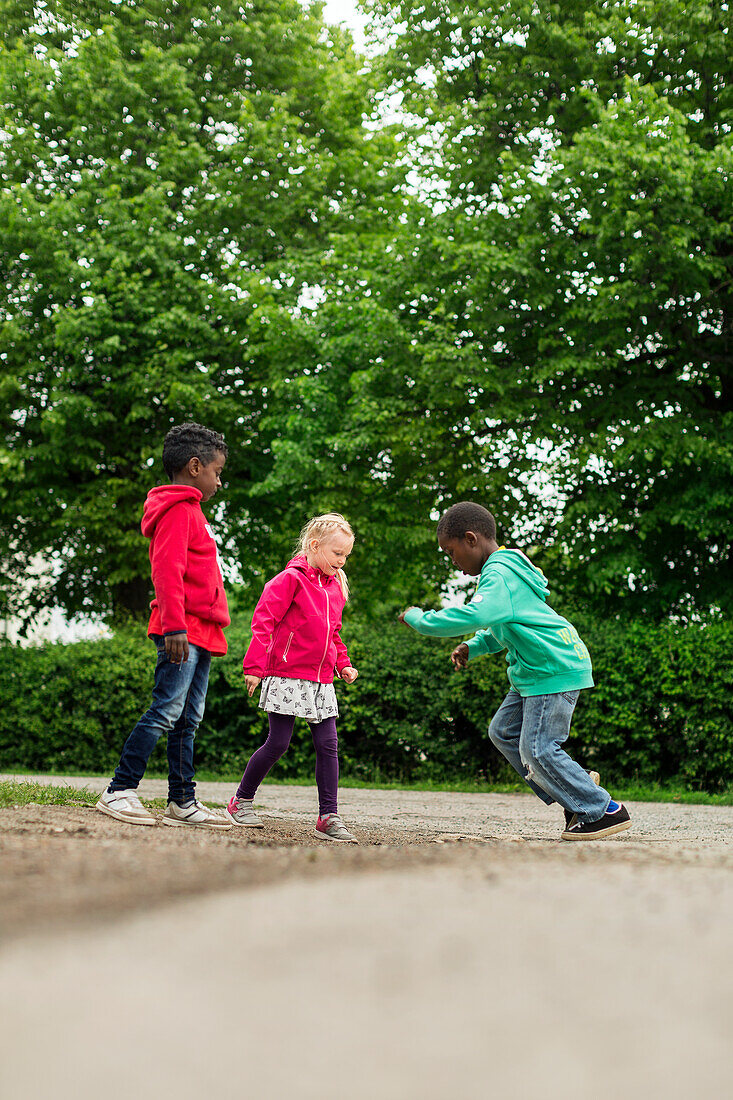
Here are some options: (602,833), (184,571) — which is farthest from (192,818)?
(602,833)

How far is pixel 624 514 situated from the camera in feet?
38.1

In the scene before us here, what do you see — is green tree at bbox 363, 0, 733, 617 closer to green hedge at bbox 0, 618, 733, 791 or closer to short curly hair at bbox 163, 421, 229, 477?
green hedge at bbox 0, 618, 733, 791

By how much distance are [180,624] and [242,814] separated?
1093 millimetres

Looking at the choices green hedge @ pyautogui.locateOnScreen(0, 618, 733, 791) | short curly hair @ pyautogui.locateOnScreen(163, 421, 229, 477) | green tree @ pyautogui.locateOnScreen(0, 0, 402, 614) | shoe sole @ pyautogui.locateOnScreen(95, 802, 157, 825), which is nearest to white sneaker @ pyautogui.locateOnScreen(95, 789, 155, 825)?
shoe sole @ pyautogui.locateOnScreen(95, 802, 157, 825)

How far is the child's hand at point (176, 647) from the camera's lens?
4961 millimetres

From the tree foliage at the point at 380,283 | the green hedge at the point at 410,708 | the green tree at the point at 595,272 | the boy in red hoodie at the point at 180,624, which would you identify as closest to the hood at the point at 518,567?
the boy in red hoodie at the point at 180,624

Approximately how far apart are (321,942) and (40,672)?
398 inches

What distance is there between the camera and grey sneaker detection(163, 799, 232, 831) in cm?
512

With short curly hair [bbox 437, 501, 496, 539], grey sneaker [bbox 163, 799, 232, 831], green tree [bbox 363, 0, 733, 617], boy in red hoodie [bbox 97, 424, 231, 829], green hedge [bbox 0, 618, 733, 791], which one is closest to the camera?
boy in red hoodie [bbox 97, 424, 231, 829]

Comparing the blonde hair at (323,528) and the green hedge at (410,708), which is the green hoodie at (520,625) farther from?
the green hedge at (410,708)

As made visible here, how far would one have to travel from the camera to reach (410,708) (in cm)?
1065

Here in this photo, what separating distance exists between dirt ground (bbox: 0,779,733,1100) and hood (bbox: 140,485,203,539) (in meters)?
1.95

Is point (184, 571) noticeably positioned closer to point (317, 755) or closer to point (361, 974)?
point (317, 755)

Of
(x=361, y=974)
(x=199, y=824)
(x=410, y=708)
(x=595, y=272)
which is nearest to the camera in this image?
(x=361, y=974)
